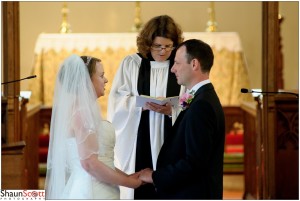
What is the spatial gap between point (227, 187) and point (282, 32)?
457 cm

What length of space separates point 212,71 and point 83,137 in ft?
22.1

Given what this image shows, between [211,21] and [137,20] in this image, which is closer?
[211,21]

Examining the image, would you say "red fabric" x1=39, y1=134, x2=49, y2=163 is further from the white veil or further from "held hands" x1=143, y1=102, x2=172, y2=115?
the white veil

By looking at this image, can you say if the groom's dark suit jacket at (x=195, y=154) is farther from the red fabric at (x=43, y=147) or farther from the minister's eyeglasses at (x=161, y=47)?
the red fabric at (x=43, y=147)

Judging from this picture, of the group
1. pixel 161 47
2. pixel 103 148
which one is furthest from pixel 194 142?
pixel 161 47

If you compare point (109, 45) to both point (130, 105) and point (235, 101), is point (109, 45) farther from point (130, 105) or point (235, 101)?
point (130, 105)

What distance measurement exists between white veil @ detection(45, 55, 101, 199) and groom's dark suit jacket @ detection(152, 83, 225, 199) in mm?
378

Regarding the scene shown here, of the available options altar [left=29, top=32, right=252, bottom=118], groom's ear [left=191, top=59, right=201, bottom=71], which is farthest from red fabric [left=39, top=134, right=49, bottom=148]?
groom's ear [left=191, top=59, right=201, bottom=71]

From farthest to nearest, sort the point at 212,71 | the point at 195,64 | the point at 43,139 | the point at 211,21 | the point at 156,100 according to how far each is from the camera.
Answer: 1. the point at 211,21
2. the point at 212,71
3. the point at 43,139
4. the point at 156,100
5. the point at 195,64

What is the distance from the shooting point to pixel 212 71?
33.1 ft

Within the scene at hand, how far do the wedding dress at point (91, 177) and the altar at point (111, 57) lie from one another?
6.32 meters

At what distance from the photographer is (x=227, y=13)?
41.1 ft

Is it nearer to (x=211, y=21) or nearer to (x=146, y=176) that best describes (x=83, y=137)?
(x=146, y=176)

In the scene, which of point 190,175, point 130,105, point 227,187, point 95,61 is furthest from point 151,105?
point 227,187
